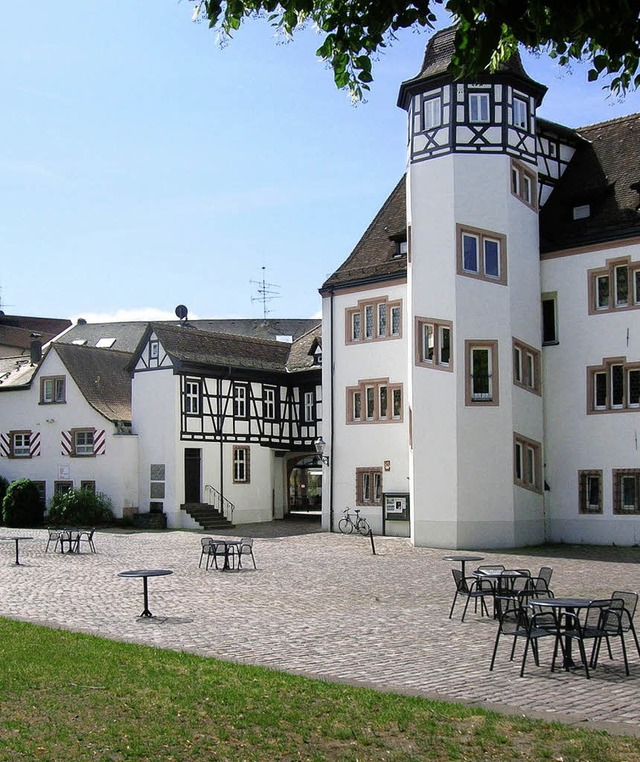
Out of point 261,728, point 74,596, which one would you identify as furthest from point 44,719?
point 74,596

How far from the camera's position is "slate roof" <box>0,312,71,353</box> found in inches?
2781

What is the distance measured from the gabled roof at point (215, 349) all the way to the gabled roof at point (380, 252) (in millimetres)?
5988

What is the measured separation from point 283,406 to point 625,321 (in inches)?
659

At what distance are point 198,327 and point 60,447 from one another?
33832 mm

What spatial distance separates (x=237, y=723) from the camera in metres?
8.31

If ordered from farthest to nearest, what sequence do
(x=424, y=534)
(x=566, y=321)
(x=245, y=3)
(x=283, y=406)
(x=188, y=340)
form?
(x=283, y=406)
(x=188, y=340)
(x=566, y=321)
(x=424, y=534)
(x=245, y=3)

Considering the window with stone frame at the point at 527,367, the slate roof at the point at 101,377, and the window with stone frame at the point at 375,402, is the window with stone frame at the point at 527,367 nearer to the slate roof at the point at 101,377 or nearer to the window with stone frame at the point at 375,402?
the window with stone frame at the point at 375,402

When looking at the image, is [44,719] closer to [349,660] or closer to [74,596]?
[349,660]

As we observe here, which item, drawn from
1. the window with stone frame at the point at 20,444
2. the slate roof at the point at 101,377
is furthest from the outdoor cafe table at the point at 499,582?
the window with stone frame at the point at 20,444

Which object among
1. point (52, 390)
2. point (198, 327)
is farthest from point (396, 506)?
point (198, 327)

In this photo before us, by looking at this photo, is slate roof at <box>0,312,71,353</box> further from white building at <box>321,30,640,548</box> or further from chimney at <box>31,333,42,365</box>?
white building at <box>321,30,640,548</box>

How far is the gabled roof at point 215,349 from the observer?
3881 cm

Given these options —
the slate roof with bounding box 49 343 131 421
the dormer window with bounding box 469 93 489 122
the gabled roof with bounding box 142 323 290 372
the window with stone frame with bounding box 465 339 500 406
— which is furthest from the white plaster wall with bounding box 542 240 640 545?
the slate roof with bounding box 49 343 131 421

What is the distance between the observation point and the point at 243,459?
4091cm
